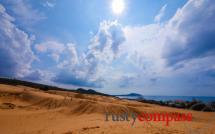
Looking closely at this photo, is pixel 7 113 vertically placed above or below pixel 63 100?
below

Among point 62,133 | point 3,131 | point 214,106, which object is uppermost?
point 214,106

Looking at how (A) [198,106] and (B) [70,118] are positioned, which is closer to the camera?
(B) [70,118]

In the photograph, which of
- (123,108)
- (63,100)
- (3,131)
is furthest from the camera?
(63,100)

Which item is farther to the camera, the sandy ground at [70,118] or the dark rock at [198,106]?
the dark rock at [198,106]

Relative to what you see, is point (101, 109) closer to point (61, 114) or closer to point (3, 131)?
point (61, 114)

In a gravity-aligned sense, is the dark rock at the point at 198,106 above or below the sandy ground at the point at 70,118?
above

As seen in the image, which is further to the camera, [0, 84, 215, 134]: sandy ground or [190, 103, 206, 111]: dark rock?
[190, 103, 206, 111]: dark rock

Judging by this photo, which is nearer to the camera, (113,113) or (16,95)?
(113,113)

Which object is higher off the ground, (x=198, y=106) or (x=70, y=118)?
(x=198, y=106)

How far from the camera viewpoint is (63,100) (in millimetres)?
14938

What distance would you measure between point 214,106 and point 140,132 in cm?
Answer: 1536

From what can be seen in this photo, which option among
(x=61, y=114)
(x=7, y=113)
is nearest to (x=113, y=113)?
(x=61, y=114)

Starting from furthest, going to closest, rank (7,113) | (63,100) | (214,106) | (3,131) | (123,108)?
(214,106), (63,100), (123,108), (7,113), (3,131)

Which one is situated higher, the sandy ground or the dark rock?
the dark rock
